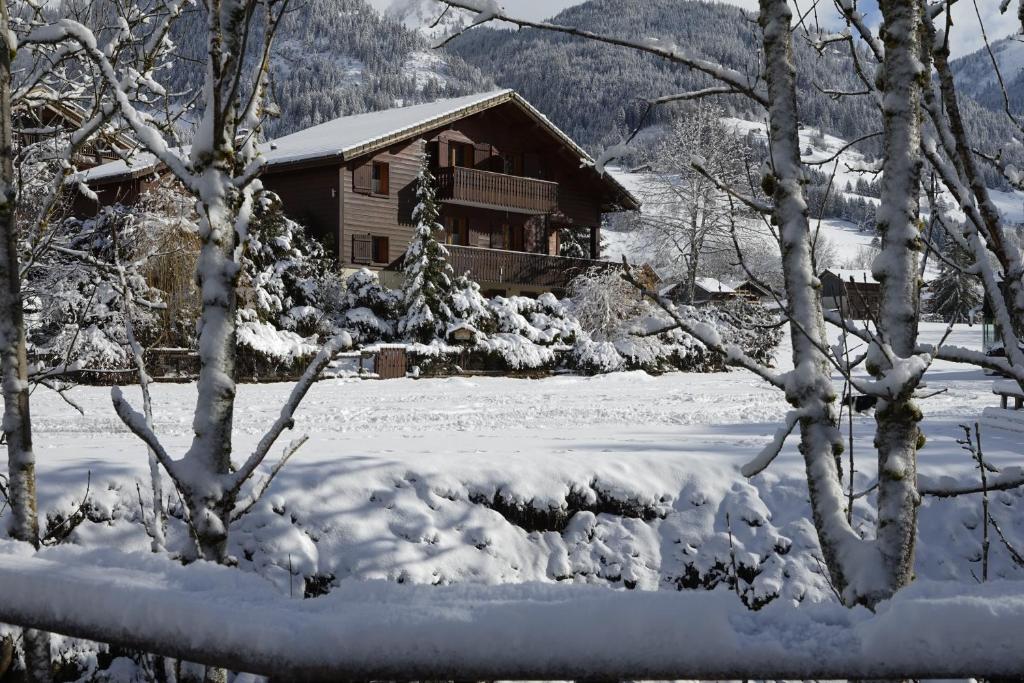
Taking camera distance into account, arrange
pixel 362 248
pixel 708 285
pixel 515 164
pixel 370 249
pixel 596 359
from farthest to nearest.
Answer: pixel 708 285, pixel 515 164, pixel 370 249, pixel 362 248, pixel 596 359

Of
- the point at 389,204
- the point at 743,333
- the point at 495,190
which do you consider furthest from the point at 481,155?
the point at 743,333

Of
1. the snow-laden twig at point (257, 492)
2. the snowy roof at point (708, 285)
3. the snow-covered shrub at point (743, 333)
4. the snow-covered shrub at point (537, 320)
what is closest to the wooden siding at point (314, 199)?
the snow-covered shrub at point (537, 320)

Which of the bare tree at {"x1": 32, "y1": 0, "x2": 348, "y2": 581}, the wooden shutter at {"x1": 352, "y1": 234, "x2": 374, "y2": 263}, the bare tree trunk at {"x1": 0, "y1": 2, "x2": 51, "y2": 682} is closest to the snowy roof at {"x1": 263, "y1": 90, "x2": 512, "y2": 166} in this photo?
the wooden shutter at {"x1": 352, "y1": 234, "x2": 374, "y2": 263}

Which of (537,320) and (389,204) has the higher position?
(389,204)

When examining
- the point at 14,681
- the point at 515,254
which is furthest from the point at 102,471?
the point at 515,254

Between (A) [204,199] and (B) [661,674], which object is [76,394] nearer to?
(A) [204,199]

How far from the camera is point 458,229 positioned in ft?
101

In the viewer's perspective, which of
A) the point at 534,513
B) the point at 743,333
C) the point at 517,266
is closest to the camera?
the point at 534,513

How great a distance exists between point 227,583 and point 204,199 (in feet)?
4.64

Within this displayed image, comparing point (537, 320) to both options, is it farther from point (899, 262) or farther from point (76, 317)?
point (899, 262)

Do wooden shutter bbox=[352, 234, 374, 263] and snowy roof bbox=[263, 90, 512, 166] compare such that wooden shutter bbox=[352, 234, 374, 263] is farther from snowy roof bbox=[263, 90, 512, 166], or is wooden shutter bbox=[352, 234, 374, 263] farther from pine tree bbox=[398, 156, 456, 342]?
pine tree bbox=[398, 156, 456, 342]

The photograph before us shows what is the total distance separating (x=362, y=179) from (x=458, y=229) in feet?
15.5

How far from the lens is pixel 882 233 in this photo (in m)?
2.29

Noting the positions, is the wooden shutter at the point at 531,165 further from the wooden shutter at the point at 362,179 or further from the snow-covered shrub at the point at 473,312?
the snow-covered shrub at the point at 473,312
